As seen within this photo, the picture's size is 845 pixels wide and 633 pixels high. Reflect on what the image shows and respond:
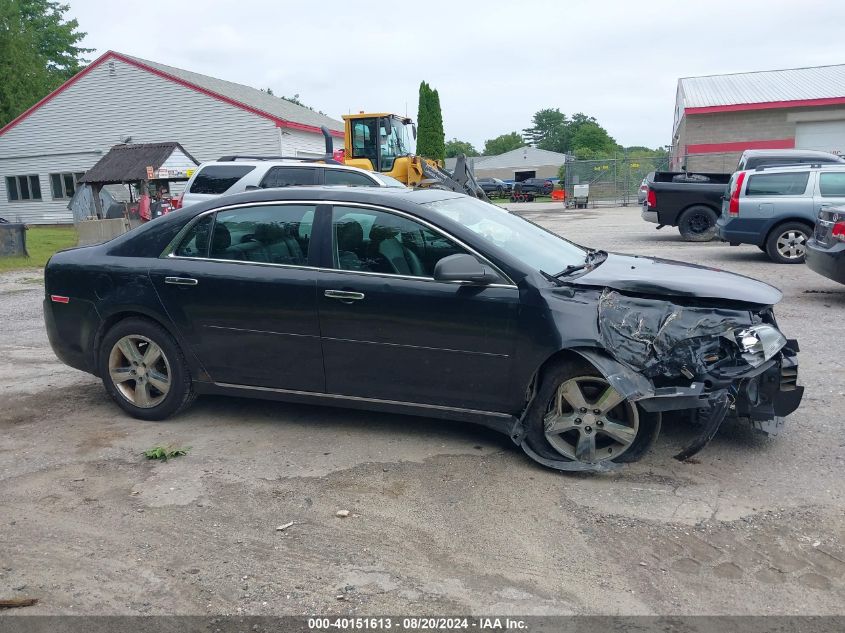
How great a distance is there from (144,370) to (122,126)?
29175 millimetres

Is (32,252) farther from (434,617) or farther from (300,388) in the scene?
(434,617)

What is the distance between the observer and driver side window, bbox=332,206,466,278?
15.4 feet

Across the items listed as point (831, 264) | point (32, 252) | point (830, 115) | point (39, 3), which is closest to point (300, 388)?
point (831, 264)

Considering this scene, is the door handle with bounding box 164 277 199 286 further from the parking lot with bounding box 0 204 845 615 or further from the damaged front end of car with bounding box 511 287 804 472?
the damaged front end of car with bounding box 511 287 804 472

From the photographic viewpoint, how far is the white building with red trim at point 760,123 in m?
33.3

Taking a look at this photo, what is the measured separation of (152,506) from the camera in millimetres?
4105

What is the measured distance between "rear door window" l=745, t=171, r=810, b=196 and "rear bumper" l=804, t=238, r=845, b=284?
12.7ft

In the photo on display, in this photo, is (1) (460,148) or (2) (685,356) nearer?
(2) (685,356)

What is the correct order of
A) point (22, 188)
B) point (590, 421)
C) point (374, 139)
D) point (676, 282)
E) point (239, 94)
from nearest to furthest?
point (590, 421) < point (676, 282) < point (374, 139) < point (239, 94) < point (22, 188)

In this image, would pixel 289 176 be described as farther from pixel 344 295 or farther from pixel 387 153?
pixel 387 153

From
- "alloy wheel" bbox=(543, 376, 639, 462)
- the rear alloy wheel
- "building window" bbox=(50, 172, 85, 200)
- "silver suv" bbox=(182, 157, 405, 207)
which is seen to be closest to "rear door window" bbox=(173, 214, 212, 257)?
"alloy wheel" bbox=(543, 376, 639, 462)

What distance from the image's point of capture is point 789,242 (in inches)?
513

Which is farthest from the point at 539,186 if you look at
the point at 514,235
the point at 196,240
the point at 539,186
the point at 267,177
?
the point at 196,240

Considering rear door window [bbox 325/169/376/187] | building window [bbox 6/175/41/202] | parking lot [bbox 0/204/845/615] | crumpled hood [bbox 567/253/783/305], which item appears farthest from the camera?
building window [bbox 6/175/41/202]
